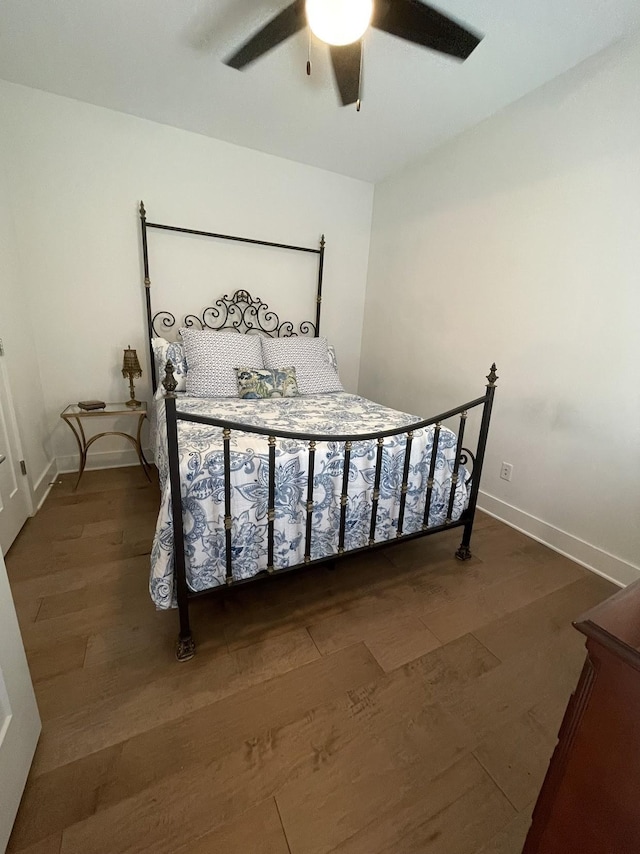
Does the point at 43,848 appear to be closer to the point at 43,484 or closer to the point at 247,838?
the point at 247,838

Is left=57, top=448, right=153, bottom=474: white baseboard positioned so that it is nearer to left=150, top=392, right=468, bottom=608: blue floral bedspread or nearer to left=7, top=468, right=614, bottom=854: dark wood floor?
left=7, top=468, right=614, bottom=854: dark wood floor

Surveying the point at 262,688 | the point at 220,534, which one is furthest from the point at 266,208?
the point at 262,688

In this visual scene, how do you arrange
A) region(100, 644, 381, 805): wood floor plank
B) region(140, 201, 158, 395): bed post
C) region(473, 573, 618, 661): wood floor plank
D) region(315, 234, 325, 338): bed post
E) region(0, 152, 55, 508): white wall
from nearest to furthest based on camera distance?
region(100, 644, 381, 805): wood floor plank
region(473, 573, 618, 661): wood floor plank
region(0, 152, 55, 508): white wall
region(140, 201, 158, 395): bed post
region(315, 234, 325, 338): bed post

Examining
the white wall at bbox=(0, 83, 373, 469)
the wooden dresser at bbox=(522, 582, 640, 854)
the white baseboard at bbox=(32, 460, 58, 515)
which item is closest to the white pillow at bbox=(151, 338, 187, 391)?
the white wall at bbox=(0, 83, 373, 469)

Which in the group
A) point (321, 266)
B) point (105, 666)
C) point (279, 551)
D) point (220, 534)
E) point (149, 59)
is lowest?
point (105, 666)

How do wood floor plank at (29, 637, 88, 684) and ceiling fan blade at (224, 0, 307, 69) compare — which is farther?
ceiling fan blade at (224, 0, 307, 69)

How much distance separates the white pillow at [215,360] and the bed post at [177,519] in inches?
46.7

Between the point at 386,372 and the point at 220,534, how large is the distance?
2.44 meters

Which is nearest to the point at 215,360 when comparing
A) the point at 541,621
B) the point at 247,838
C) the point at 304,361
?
the point at 304,361

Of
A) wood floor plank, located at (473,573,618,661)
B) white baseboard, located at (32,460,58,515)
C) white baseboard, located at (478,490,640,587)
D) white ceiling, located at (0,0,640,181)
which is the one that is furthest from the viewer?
white baseboard, located at (32,460,58,515)

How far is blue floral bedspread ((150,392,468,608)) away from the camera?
1.28 m

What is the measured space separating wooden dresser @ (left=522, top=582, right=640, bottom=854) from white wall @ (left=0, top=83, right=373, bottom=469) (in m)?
3.11

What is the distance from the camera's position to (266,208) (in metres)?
2.99

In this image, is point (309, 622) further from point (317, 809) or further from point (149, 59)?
point (149, 59)
